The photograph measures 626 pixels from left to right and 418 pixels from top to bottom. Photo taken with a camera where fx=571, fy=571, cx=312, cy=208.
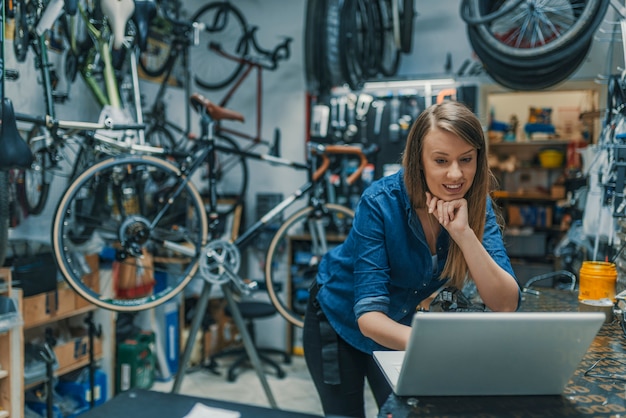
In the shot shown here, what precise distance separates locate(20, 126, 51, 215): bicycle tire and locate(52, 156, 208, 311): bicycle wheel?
21 cm

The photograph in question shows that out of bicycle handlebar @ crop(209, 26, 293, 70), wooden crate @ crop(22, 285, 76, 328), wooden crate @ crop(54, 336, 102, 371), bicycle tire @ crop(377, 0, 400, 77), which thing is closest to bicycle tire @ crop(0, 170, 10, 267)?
wooden crate @ crop(22, 285, 76, 328)

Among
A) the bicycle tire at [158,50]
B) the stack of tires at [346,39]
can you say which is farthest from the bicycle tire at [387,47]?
the bicycle tire at [158,50]

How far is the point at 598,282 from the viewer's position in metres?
1.94

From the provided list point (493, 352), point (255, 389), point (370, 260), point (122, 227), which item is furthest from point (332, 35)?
point (493, 352)

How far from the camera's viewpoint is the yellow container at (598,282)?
6.34 ft

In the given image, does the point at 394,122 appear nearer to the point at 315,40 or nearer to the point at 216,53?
the point at 315,40

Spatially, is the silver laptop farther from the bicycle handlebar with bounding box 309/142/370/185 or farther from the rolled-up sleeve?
the bicycle handlebar with bounding box 309/142/370/185

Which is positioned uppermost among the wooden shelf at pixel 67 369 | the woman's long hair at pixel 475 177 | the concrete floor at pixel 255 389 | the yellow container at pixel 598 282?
the woman's long hair at pixel 475 177

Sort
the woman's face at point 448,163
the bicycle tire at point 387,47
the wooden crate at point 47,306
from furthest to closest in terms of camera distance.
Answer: the bicycle tire at point 387,47
the wooden crate at point 47,306
the woman's face at point 448,163

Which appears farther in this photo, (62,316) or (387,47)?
(387,47)

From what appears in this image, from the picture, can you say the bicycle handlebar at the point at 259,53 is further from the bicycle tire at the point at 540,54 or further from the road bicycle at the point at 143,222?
the bicycle tire at the point at 540,54

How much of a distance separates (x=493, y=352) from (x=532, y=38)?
2.69 m

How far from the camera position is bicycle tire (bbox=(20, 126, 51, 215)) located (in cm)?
283

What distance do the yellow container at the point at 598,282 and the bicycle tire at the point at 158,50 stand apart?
2985mm
